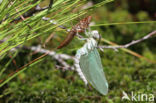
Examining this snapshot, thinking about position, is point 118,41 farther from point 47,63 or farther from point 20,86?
point 20,86

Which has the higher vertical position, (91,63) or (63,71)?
(91,63)

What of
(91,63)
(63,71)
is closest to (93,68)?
(91,63)

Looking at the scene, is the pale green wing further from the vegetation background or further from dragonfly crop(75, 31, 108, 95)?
the vegetation background

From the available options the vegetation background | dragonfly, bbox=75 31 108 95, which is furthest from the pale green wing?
the vegetation background

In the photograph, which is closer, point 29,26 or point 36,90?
point 29,26

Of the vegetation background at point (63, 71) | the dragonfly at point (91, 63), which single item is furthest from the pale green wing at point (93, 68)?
the vegetation background at point (63, 71)

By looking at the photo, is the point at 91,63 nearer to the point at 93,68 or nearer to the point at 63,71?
the point at 93,68

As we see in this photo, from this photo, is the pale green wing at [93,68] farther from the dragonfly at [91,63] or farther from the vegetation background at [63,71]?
the vegetation background at [63,71]

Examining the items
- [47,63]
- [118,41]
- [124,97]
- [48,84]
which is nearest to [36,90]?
[48,84]
